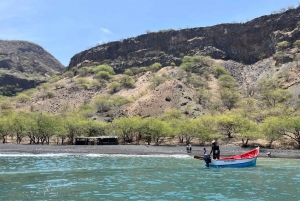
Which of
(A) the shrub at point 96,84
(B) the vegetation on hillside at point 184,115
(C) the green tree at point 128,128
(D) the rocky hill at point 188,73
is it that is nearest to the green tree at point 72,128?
(B) the vegetation on hillside at point 184,115

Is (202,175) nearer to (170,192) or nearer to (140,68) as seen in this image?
(170,192)

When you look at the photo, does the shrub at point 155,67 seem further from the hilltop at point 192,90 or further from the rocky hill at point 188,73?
the rocky hill at point 188,73

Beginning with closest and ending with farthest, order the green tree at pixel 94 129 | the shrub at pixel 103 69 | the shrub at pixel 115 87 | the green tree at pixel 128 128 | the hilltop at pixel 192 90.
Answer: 1. the hilltop at pixel 192 90
2. the green tree at pixel 128 128
3. the green tree at pixel 94 129
4. the shrub at pixel 115 87
5. the shrub at pixel 103 69

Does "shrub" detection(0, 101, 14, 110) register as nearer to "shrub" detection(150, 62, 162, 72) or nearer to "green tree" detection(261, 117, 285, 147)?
"shrub" detection(150, 62, 162, 72)

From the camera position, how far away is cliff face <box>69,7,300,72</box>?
540 ft

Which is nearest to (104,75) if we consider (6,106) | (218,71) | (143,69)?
(143,69)

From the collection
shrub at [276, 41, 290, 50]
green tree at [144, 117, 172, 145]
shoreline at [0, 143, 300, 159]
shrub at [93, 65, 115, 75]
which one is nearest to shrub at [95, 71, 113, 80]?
shrub at [93, 65, 115, 75]

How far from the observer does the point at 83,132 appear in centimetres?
8862

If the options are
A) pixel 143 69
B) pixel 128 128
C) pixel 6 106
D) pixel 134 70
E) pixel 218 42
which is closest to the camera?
pixel 128 128

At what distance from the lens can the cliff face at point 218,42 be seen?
164 m

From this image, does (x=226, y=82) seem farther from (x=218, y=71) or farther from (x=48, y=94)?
(x=48, y=94)

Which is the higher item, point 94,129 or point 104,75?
point 104,75

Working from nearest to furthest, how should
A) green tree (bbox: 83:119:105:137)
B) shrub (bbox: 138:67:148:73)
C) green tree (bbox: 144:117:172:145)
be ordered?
green tree (bbox: 144:117:172:145), green tree (bbox: 83:119:105:137), shrub (bbox: 138:67:148:73)

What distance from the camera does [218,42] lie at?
181625 mm
